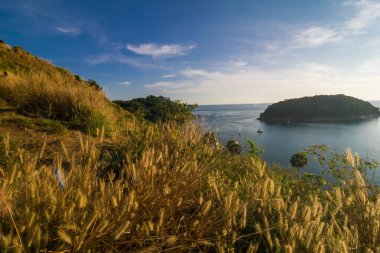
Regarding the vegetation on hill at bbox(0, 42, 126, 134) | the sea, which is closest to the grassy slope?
the sea

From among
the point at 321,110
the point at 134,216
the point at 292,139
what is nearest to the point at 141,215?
the point at 134,216

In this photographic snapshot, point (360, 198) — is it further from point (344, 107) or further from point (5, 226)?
point (344, 107)

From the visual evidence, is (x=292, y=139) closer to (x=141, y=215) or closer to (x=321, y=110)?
(x=321, y=110)

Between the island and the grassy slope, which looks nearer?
the grassy slope

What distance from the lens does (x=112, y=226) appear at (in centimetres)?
149

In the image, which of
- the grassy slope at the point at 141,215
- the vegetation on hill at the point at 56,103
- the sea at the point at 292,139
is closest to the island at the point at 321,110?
the sea at the point at 292,139

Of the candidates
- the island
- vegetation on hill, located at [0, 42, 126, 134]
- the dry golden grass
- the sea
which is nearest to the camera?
the dry golden grass

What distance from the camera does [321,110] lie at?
99125 mm

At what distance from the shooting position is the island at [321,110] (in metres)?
98.0

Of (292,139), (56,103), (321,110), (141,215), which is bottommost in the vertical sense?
(292,139)

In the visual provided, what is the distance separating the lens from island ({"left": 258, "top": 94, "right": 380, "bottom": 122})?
3858 inches

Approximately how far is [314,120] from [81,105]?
4052 inches

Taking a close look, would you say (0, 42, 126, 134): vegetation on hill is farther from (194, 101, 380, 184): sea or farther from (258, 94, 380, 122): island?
(258, 94, 380, 122): island

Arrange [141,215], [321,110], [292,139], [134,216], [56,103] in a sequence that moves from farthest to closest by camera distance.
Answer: [321,110] < [292,139] < [56,103] < [141,215] < [134,216]
